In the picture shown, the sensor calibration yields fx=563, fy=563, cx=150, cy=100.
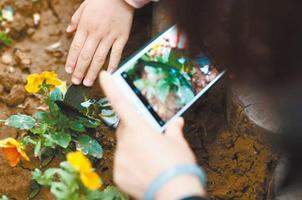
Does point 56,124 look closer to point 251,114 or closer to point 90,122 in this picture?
point 90,122

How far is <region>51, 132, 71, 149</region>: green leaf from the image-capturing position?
1.56 m

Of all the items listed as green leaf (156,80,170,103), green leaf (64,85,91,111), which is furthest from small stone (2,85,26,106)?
green leaf (156,80,170,103)

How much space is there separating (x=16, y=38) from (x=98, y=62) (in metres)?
0.48

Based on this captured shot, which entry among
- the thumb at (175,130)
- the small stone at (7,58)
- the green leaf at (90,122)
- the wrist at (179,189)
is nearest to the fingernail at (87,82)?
the green leaf at (90,122)

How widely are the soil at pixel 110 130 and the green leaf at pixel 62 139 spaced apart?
14 centimetres

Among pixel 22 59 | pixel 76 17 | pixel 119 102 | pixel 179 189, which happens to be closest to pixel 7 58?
pixel 22 59

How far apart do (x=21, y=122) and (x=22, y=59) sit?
0.39m

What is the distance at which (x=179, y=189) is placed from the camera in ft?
3.60

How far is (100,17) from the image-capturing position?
5.46 ft

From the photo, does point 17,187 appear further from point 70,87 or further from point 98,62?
point 98,62

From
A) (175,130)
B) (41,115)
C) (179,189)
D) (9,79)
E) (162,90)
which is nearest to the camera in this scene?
(179,189)

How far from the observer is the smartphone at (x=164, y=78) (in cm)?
141

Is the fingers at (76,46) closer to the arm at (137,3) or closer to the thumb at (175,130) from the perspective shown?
the arm at (137,3)

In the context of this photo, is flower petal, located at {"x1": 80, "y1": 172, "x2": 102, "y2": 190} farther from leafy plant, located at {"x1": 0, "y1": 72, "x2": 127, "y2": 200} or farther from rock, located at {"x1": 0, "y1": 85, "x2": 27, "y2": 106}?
rock, located at {"x1": 0, "y1": 85, "x2": 27, "y2": 106}
